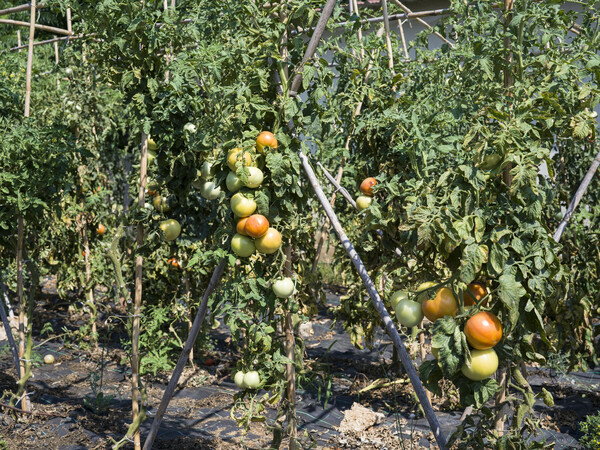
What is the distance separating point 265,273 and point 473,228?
2.79ft

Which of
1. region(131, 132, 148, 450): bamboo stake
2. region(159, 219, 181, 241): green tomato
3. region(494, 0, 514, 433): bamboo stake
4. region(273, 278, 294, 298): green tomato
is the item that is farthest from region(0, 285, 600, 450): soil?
region(159, 219, 181, 241): green tomato

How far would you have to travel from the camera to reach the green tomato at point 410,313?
1536 mm

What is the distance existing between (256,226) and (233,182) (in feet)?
0.55

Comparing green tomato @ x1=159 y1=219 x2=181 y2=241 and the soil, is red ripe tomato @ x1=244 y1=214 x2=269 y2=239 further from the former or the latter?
the soil

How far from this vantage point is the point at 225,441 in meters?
2.87

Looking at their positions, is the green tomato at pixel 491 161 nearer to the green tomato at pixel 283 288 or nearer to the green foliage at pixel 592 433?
the green tomato at pixel 283 288

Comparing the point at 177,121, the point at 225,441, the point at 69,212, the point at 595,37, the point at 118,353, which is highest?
the point at 595,37

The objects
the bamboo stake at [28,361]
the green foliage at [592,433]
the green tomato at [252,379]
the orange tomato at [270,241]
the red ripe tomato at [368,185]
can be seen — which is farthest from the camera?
the bamboo stake at [28,361]

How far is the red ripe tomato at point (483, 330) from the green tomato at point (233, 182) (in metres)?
0.85

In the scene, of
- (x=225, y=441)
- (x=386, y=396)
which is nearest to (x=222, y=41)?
(x=225, y=441)

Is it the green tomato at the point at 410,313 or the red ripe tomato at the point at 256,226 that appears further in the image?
the red ripe tomato at the point at 256,226

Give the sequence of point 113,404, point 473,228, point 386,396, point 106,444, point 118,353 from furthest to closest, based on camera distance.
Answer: point 118,353 → point 386,396 → point 113,404 → point 106,444 → point 473,228

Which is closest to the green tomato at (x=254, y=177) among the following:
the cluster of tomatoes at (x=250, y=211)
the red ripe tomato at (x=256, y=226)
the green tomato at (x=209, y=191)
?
the cluster of tomatoes at (x=250, y=211)

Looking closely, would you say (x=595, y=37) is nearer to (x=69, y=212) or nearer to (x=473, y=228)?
(x=473, y=228)
